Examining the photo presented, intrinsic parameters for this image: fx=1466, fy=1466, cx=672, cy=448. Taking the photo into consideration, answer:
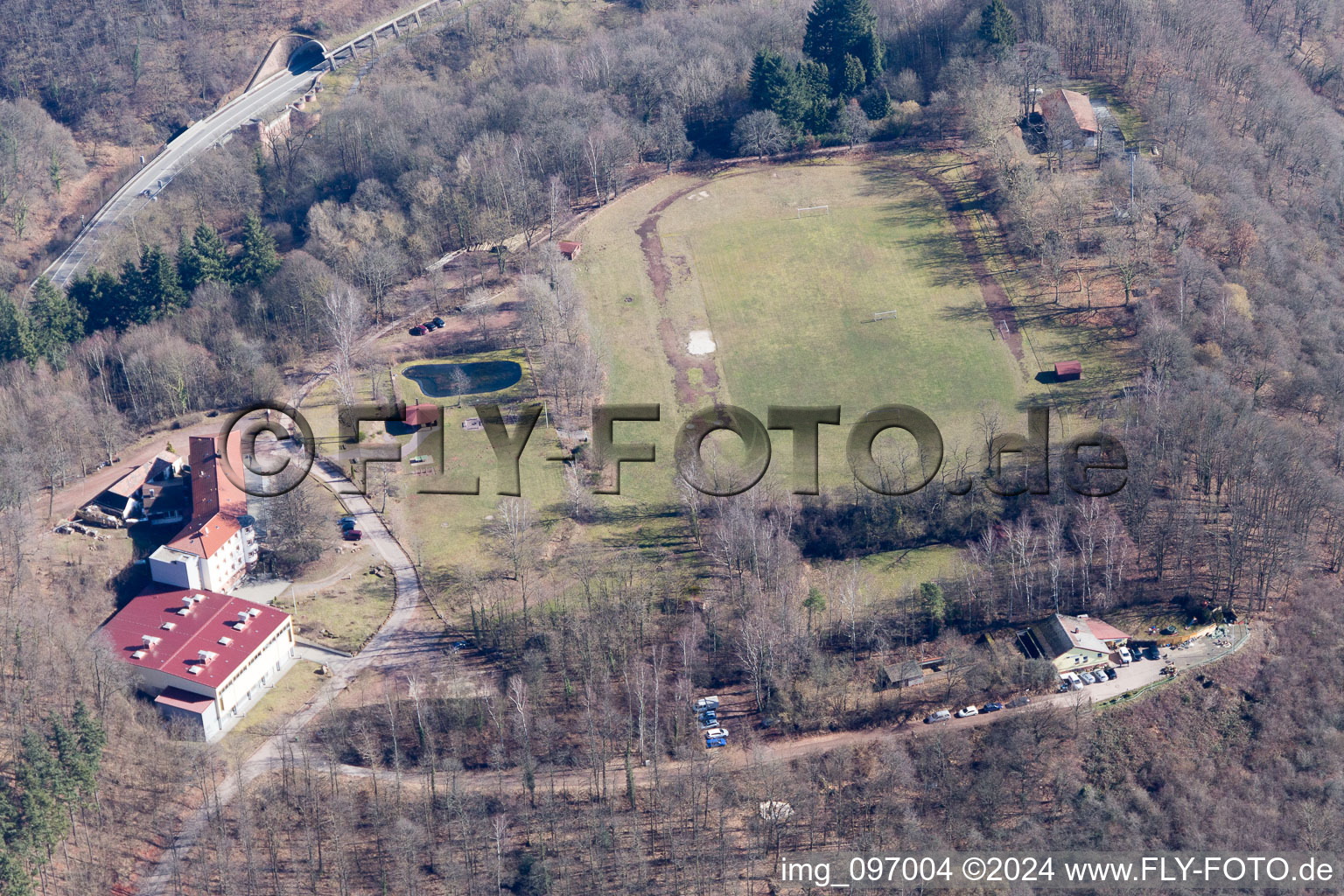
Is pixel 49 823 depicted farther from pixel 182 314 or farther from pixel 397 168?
pixel 397 168

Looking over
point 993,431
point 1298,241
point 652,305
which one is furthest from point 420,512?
point 1298,241

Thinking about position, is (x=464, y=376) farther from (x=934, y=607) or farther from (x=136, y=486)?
(x=934, y=607)

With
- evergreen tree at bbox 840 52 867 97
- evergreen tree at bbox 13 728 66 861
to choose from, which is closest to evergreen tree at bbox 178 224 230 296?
evergreen tree at bbox 13 728 66 861

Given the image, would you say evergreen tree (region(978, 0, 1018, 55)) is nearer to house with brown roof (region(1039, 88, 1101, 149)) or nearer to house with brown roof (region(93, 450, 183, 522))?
house with brown roof (region(1039, 88, 1101, 149))

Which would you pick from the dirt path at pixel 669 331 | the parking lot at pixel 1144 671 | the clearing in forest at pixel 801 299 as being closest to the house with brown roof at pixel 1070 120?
the clearing in forest at pixel 801 299

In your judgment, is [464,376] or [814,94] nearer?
[464,376]

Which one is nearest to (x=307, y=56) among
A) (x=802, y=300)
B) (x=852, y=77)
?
(x=852, y=77)

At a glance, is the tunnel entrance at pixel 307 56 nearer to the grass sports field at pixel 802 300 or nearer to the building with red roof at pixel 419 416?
the grass sports field at pixel 802 300
